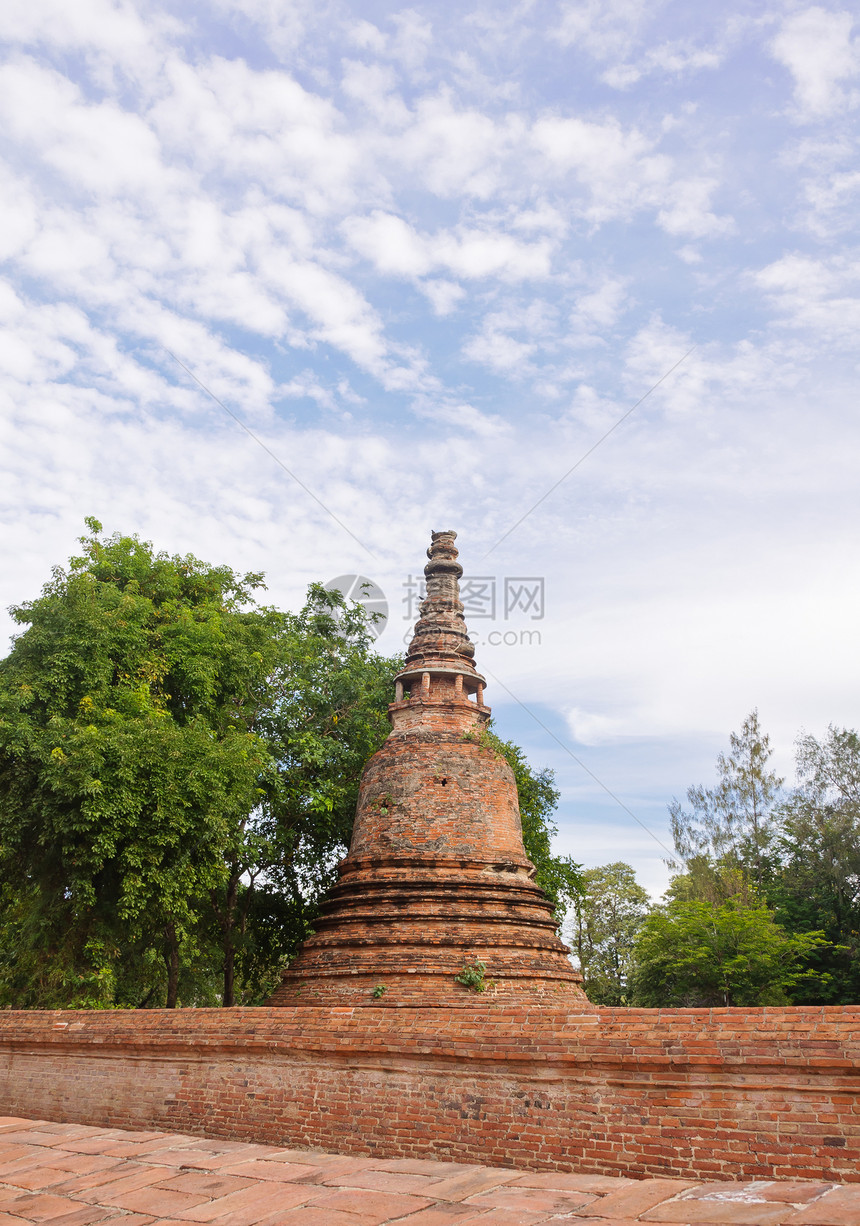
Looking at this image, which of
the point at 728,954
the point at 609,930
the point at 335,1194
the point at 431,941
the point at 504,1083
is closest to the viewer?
the point at 335,1194

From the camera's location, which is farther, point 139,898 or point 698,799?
point 698,799

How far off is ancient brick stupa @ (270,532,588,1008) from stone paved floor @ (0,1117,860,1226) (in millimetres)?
4855

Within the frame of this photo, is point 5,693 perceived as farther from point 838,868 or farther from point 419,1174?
point 838,868

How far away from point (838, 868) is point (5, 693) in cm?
2596

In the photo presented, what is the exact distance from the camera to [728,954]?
77.8 feet

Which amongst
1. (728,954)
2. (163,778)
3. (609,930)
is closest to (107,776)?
(163,778)

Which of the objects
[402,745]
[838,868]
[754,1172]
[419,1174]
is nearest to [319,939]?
[402,745]

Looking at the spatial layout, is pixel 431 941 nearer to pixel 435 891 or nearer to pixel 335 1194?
pixel 435 891

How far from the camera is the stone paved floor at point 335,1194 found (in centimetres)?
429

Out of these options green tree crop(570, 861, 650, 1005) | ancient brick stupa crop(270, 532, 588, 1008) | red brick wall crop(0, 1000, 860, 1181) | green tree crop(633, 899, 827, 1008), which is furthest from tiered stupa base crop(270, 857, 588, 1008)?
green tree crop(570, 861, 650, 1005)

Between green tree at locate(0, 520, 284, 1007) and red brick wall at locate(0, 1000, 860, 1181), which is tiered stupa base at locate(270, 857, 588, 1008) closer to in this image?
green tree at locate(0, 520, 284, 1007)

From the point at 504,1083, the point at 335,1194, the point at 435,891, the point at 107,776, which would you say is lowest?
the point at 335,1194

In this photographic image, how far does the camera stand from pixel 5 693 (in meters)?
12.5

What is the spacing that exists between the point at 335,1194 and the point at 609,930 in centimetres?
3167
